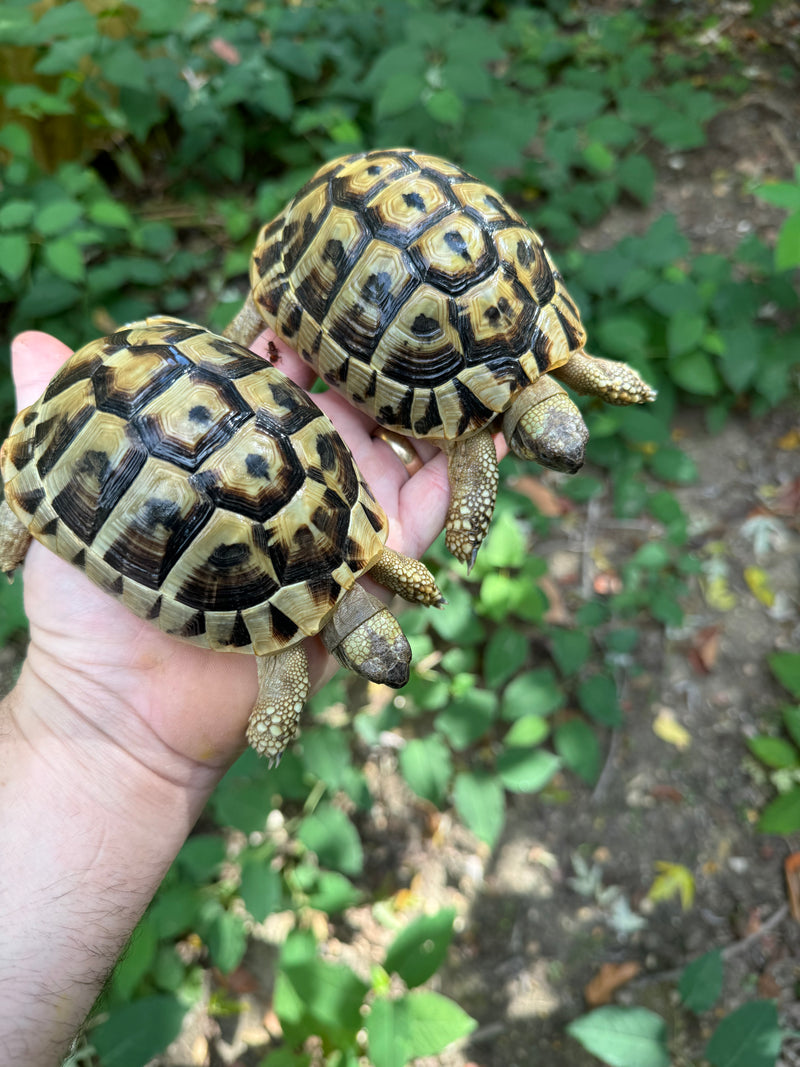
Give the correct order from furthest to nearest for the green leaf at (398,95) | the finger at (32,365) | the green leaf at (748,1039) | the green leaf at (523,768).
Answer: the green leaf at (398,95), the green leaf at (523,768), the finger at (32,365), the green leaf at (748,1039)

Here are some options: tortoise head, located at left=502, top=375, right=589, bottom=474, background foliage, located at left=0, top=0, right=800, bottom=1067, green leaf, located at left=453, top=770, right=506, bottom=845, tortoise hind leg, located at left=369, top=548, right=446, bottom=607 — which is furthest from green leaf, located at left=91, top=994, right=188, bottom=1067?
tortoise head, located at left=502, top=375, right=589, bottom=474

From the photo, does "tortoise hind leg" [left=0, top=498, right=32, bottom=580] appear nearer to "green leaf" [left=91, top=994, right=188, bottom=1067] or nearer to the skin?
the skin

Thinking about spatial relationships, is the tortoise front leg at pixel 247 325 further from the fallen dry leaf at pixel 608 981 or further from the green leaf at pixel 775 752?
the fallen dry leaf at pixel 608 981

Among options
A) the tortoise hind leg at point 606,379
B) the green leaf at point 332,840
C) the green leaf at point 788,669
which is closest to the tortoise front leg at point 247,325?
the tortoise hind leg at point 606,379

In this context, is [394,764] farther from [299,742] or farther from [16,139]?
[16,139]

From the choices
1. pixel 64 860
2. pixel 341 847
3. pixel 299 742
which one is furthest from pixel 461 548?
pixel 64 860
